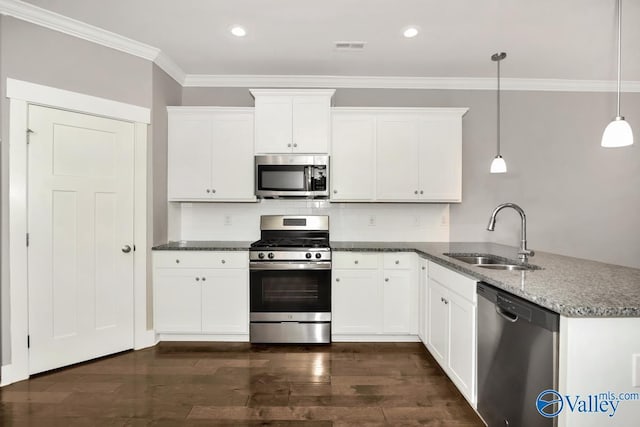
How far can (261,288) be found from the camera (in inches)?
119

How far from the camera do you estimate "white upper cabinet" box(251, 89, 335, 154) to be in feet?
10.6

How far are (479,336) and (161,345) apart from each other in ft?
8.79

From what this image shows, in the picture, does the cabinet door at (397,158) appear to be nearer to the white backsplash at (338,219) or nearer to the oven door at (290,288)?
the white backsplash at (338,219)

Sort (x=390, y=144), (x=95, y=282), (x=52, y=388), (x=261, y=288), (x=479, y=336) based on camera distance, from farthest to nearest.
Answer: (x=390, y=144) < (x=261, y=288) < (x=95, y=282) < (x=52, y=388) < (x=479, y=336)

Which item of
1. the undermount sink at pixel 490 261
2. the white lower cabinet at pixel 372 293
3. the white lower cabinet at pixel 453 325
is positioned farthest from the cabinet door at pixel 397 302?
the undermount sink at pixel 490 261

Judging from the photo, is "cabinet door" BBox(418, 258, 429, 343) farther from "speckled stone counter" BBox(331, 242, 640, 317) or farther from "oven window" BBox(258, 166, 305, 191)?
"oven window" BBox(258, 166, 305, 191)

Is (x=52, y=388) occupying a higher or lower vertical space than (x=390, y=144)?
lower

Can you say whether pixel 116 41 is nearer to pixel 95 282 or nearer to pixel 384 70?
pixel 95 282

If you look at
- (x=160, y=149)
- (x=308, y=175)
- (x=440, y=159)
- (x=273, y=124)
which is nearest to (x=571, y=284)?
(x=440, y=159)

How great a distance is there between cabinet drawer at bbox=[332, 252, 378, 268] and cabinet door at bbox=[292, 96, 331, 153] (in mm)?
1039

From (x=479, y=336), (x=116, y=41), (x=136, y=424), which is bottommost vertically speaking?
(x=136, y=424)

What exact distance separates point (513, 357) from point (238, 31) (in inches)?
114

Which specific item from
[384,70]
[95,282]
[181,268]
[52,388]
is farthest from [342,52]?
[52,388]

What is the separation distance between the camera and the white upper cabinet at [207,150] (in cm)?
331
